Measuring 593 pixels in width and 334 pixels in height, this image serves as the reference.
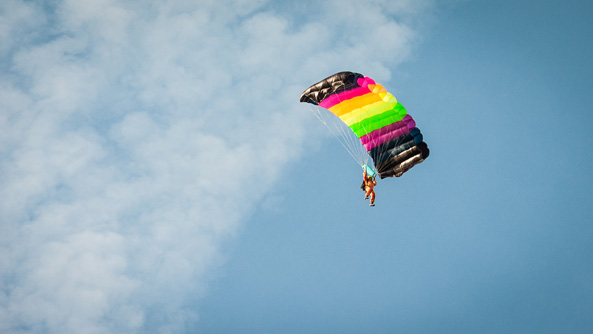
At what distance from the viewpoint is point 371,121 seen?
749 inches

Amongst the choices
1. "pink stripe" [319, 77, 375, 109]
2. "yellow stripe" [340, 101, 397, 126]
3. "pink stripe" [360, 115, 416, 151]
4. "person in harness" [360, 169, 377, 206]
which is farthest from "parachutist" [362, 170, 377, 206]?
"pink stripe" [319, 77, 375, 109]

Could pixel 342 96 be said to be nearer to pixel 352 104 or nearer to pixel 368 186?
pixel 352 104

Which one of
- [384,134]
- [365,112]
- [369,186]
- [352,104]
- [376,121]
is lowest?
[369,186]

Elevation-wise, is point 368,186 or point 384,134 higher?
point 384,134

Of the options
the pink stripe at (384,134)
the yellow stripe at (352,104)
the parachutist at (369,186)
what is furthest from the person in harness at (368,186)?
the yellow stripe at (352,104)

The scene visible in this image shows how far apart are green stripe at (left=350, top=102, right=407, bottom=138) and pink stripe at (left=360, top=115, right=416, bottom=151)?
134 millimetres

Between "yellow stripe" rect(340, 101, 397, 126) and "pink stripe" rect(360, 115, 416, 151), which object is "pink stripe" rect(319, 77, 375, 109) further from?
"pink stripe" rect(360, 115, 416, 151)

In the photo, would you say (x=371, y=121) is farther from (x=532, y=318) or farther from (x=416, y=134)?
(x=532, y=318)

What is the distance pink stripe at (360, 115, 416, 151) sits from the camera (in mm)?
19047

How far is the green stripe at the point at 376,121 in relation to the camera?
1881cm

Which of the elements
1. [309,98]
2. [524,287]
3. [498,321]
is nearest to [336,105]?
[309,98]

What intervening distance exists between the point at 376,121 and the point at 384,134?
0.54m

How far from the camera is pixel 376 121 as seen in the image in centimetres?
1902

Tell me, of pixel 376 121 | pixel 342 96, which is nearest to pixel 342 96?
pixel 342 96
